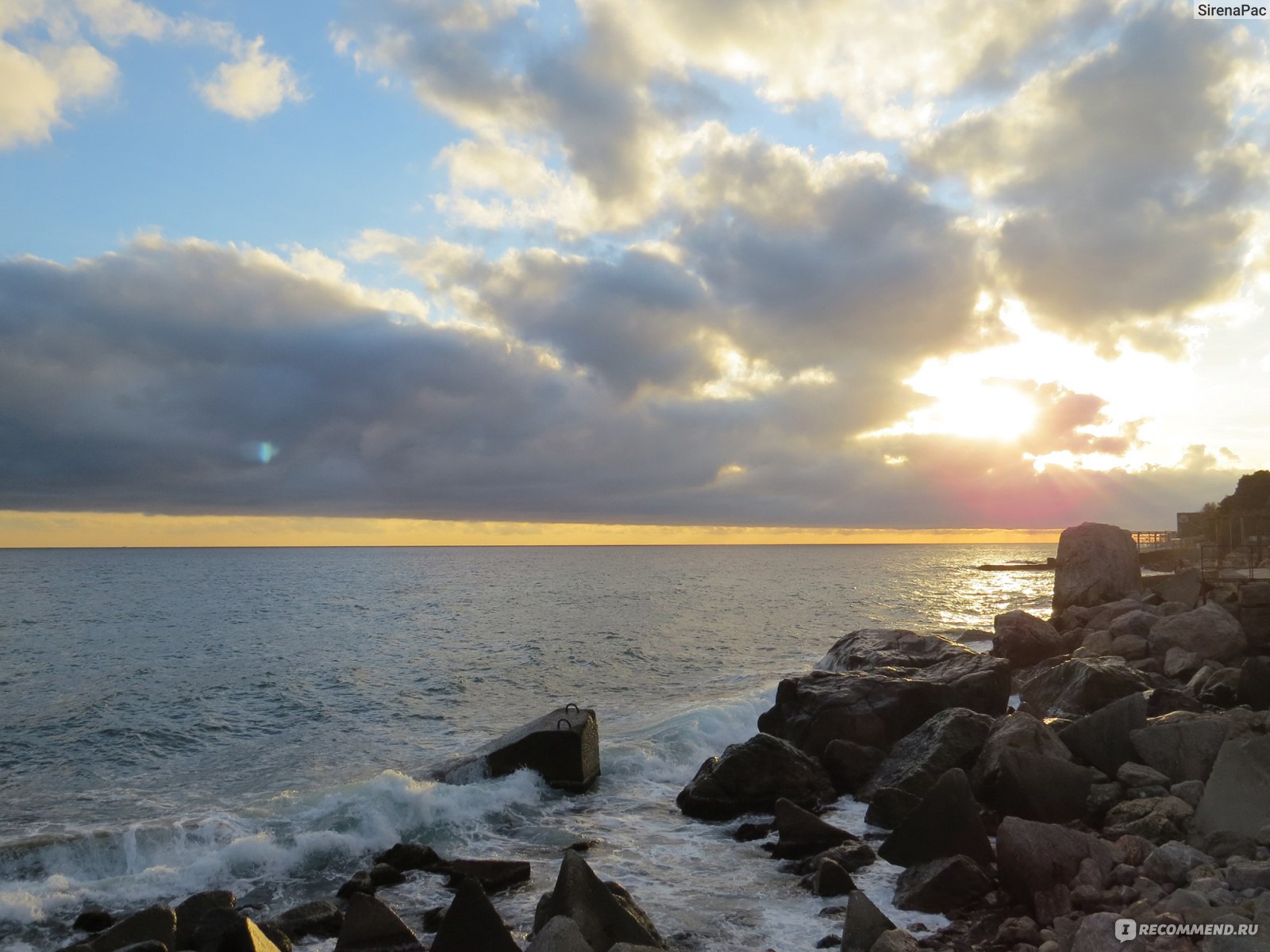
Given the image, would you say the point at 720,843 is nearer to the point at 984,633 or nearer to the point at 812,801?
the point at 812,801

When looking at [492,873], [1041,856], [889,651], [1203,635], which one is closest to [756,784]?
[492,873]

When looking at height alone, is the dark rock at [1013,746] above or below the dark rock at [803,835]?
above

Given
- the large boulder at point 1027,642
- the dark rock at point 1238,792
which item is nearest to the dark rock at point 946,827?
the dark rock at point 1238,792

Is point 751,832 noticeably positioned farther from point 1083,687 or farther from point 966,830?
point 1083,687

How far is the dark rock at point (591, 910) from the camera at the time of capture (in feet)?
27.2

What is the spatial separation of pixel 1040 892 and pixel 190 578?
126512 mm

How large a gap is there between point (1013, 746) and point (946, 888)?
3495mm

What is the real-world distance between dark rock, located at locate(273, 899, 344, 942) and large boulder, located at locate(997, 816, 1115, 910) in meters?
8.27

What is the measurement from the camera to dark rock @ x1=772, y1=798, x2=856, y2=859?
1190 centimetres

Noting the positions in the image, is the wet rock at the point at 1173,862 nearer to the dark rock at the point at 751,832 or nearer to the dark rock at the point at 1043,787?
the dark rock at the point at 1043,787

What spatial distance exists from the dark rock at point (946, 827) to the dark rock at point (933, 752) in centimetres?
206

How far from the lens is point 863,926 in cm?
819

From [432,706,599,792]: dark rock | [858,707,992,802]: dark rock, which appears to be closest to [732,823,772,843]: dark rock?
[858,707,992,802]: dark rock

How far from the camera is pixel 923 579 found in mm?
111000
